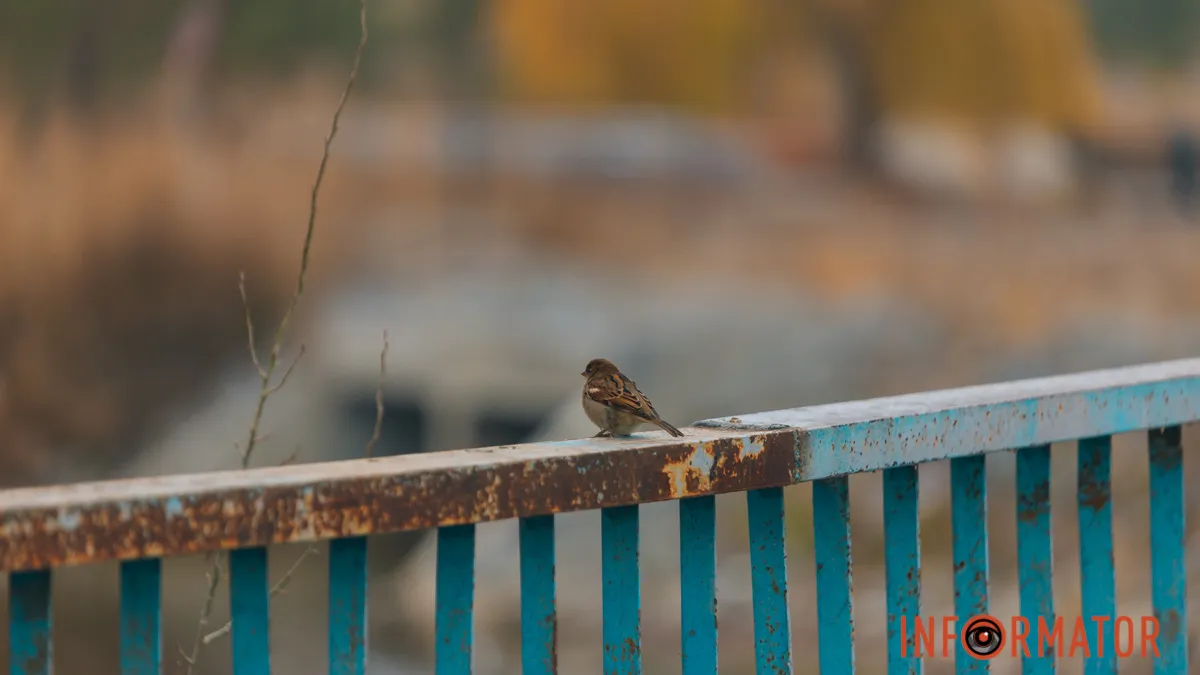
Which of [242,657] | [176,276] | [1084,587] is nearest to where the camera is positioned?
[242,657]

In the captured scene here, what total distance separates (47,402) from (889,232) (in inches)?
264

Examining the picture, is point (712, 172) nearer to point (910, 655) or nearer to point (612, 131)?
point (612, 131)

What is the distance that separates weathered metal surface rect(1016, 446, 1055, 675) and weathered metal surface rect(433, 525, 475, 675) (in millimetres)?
679

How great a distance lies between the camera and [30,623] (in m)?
1.19

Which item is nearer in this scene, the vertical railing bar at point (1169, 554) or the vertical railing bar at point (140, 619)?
the vertical railing bar at point (140, 619)

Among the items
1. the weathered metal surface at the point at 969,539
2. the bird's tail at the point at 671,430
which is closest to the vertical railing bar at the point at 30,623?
the bird's tail at the point at 671,430

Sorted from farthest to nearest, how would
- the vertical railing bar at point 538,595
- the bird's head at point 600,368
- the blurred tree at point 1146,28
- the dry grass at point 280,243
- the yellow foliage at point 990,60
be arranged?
the yellow foliage at point 990,60
the blurred tree at point 1146,28
the dry grass at point 280,243
the bird's head at point 600,368
the vertical railing bar at point 538,595

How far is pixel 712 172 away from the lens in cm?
1320

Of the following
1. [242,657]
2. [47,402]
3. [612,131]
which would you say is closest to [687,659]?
[242,657]

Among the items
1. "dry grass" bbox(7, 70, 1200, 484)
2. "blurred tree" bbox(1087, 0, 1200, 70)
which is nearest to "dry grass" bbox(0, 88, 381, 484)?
"dry grass" bbox(7, 70, 1200, 484)

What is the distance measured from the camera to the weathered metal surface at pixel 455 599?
4.48ft

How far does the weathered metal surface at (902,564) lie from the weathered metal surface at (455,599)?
0.48 m

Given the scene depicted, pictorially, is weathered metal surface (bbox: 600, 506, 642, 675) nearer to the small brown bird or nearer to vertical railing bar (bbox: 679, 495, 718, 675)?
vertical railing bar (bbox: 679, 495, 718, 675)

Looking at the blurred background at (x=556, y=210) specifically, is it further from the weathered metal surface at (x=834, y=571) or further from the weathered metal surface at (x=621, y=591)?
the weathered metal surface at (x=621, y=591)
